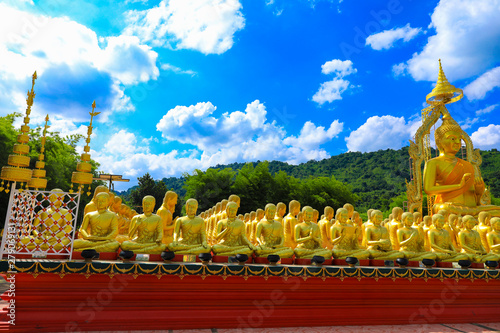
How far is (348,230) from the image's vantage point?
7.04m

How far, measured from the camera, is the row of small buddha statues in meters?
5.89

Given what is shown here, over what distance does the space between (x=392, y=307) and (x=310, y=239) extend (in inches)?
81.4

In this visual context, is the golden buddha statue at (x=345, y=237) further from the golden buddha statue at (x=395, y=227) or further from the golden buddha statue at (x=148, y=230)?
the golden buddha statue at (x=148, y=230)

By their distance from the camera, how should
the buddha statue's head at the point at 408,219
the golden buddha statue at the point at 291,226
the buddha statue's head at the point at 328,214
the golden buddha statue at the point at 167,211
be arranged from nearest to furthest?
the golden buddha statue at the point at 167,211 < the buddha statue's head at the point at 408,219 < the golden buddha statue at the point at 291,226 < the buddha statue's head at the point at 328,214

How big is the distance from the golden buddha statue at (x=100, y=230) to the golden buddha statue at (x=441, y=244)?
6.53 meters

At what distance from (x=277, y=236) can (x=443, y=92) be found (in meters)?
10.7

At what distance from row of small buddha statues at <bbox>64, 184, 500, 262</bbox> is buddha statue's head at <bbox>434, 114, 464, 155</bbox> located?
4.21 meters

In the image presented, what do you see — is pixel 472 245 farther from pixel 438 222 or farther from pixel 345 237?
pixel 345 237

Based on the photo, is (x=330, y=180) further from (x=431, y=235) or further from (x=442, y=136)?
(x=431, y=235)

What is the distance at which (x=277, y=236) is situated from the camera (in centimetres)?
668

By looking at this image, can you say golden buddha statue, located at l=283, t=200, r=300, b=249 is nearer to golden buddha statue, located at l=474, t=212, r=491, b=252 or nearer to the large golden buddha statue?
golden buddha statue, located at l=474, t=212, r=491, b=252

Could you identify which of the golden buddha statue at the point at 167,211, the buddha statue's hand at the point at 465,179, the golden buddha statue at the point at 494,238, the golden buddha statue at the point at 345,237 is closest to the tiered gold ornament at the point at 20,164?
the golden buddha statue at the point at 167,211

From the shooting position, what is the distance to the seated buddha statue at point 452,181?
11.0 m

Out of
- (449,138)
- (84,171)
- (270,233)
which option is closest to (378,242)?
(270,233)
